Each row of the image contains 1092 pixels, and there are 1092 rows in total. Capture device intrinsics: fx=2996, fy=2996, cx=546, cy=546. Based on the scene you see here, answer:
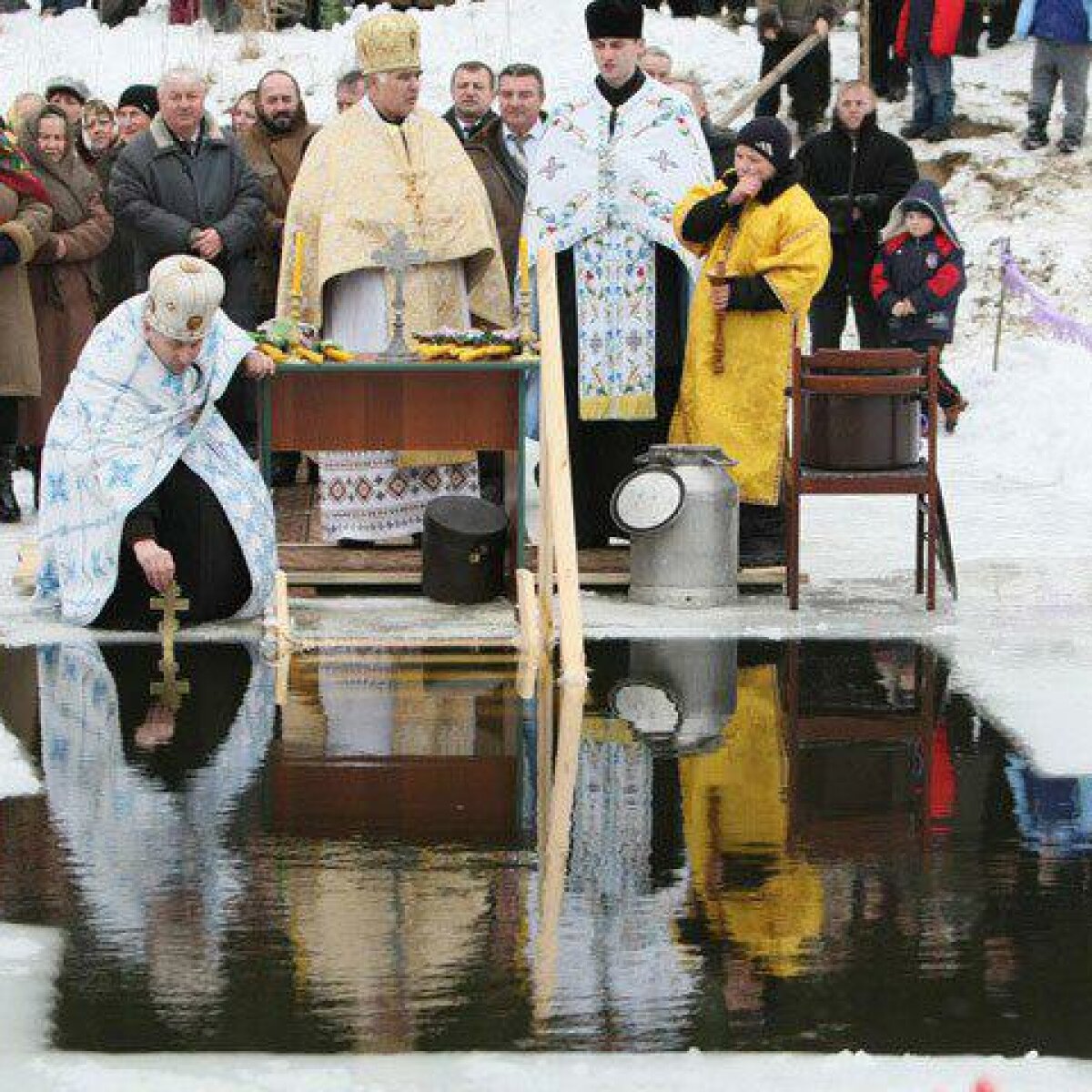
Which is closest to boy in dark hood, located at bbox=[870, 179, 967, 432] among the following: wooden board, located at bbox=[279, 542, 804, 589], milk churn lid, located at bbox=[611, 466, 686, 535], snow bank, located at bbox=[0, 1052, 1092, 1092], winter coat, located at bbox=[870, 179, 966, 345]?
winter coat, located at bbox=[870, 179, 966, 345]

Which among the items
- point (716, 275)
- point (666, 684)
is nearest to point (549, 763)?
point (666, 684)

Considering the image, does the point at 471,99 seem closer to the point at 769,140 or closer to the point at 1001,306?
the point at 769,140

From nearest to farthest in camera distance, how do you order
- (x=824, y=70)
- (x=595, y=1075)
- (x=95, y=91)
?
(x=595, y=1075)
(x=824, y=70)
(x=95, y=91)

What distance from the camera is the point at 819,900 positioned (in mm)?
6336

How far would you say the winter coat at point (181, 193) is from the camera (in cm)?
1248

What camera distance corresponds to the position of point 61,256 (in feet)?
43.4

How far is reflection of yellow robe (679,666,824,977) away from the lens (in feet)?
19.9

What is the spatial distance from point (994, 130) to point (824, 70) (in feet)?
4.55

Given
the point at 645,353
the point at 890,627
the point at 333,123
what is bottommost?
the point at 890,627

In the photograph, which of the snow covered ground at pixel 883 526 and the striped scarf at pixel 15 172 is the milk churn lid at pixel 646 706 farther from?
the striped scarf at pixel 15 172

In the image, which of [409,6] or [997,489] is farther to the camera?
[409,6]

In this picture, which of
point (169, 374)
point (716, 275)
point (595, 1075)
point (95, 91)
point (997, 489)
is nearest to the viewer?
point (595, 1075)

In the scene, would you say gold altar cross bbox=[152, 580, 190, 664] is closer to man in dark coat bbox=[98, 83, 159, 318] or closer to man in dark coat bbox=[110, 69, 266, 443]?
man in dark coat bbox=[110, 69, 266, 443]

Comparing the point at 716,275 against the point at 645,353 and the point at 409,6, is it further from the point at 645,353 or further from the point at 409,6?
the point at 409,6
